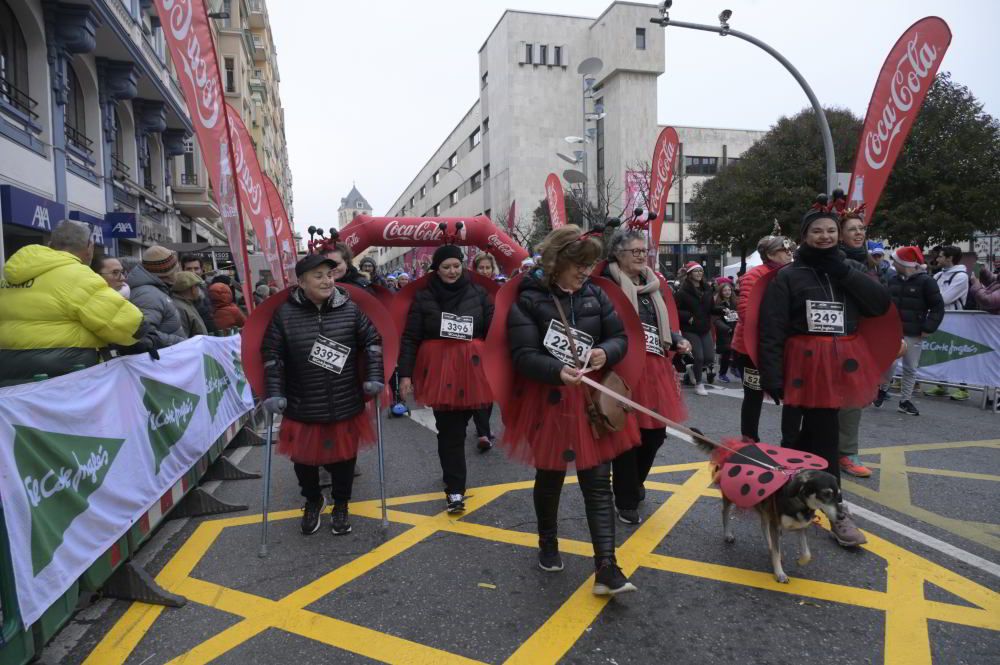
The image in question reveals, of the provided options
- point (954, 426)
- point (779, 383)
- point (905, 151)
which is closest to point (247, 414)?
point (779, 383)

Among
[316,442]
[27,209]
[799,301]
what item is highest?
[27,209]

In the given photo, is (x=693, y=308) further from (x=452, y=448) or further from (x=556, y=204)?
(x=556, y=204)

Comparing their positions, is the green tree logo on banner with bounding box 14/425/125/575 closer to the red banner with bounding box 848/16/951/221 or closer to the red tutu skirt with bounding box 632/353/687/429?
the red tutu skirt with bounding box 632/353/687/429

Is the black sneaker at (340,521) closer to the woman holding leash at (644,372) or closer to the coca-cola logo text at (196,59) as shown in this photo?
the woman holding leash at (644,372)

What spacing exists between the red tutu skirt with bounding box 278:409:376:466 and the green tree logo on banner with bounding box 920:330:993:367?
8.52m

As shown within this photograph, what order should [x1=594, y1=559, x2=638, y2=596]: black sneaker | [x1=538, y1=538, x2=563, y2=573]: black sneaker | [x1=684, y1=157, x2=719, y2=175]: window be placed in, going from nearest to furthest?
[x1=594, y1=559, x2=638, y2=596]: black sneaker, [x1=538, y1=538, x2=563, y2=573]: black sneaker, [x1=684, y1=157, x2=719, y2=175]: window

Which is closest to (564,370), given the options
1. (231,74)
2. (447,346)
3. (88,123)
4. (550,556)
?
(550,556)

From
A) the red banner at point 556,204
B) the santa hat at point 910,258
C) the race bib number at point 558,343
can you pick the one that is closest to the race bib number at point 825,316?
the race bib number at point 558,343

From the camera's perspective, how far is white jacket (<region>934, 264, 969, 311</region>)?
8.62 meters

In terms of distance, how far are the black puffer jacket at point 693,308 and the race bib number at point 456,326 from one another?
468 cm

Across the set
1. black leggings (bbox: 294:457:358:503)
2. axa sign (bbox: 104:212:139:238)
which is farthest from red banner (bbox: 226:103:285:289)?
axa sign (bbox: 104:212:139:238)

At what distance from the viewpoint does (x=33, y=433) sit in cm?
259

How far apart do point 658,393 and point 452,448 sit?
5.00 feet

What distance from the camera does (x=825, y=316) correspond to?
366cm
